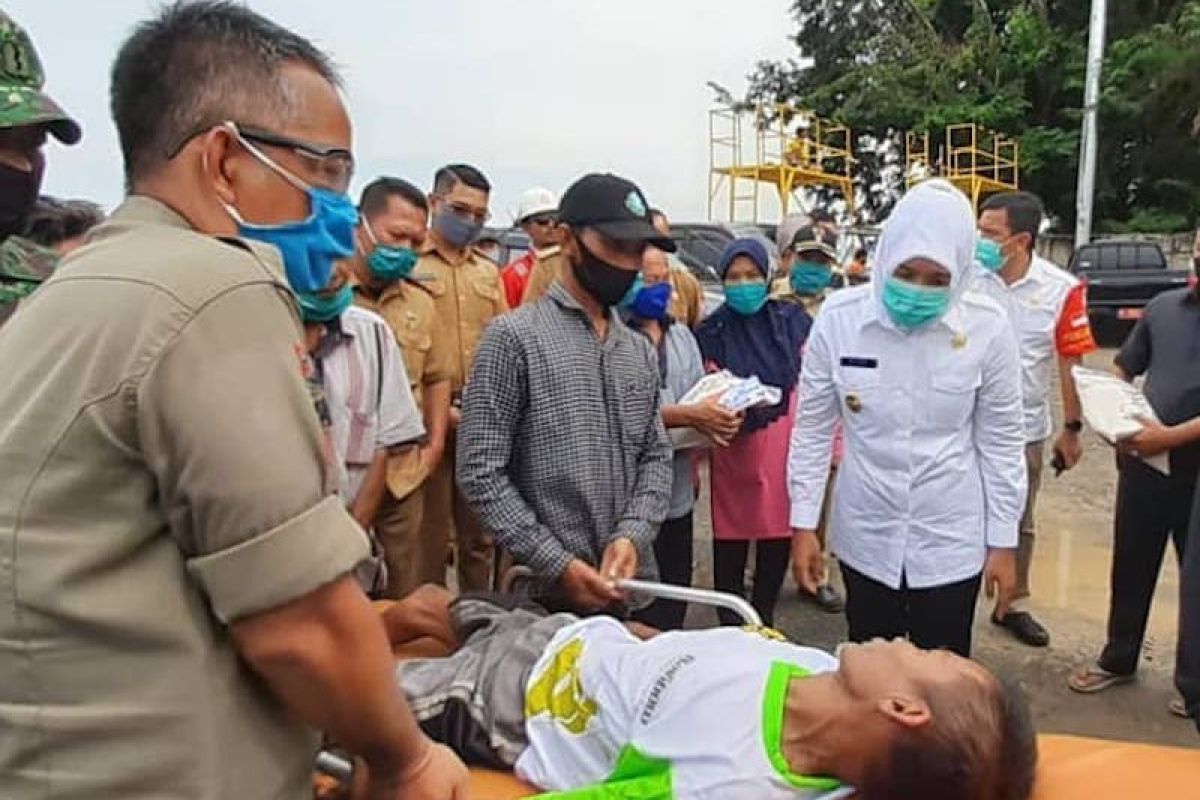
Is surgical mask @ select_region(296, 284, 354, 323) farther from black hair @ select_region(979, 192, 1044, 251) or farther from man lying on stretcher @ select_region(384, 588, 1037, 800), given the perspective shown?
black hair @ select_region(979, 192, 1044, 251)

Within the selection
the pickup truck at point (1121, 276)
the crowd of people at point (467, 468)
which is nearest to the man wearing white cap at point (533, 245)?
the crowd of people at point (467, 468)

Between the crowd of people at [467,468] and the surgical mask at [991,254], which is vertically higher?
the surgical mask at [991,254]

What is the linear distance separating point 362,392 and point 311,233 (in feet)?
6.24

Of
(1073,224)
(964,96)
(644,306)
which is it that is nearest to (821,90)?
Result: (964,96)

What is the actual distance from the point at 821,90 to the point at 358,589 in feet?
93.5

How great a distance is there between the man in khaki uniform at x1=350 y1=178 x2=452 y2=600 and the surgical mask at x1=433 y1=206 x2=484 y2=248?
0.43 m

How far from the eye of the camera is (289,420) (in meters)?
1.05

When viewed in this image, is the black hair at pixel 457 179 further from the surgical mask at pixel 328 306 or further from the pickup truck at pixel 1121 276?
the pickup truck at pixel 1121 276

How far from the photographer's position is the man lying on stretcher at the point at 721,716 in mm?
1886

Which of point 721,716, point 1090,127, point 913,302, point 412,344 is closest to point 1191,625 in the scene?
point 913,302

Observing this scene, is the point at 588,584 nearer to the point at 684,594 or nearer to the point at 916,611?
the point at 684,594

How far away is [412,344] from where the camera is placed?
3891 millimetres

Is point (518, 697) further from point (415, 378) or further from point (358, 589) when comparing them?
point (415, 378)

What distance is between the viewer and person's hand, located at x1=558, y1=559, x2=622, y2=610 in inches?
100
